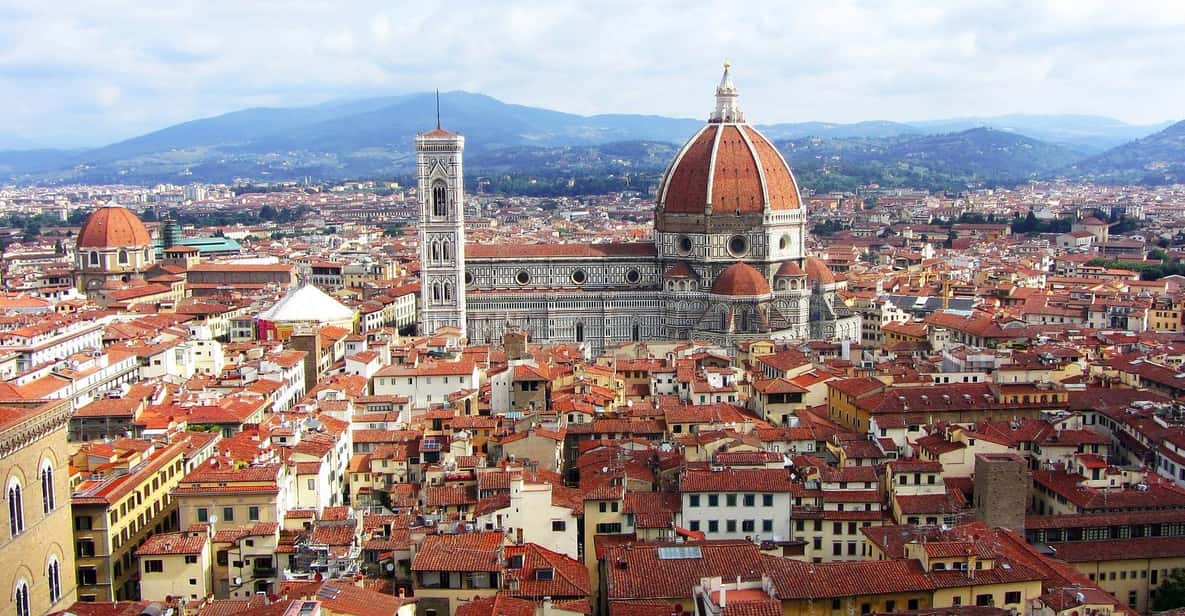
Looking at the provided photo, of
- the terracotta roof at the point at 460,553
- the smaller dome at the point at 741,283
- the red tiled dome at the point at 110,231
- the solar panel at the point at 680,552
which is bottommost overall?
the solar panel at the point at 680,552

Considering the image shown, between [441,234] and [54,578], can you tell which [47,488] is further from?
[441,234]

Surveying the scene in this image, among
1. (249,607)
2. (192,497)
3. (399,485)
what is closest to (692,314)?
(399,485)

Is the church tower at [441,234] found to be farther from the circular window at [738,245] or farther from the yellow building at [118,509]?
the yellow building at [118,509]

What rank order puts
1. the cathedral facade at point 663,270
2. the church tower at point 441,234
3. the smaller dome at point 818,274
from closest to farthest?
the cathedral facade at point 663,270, the church tower at point 441,234, the smaller dome at point 818,274

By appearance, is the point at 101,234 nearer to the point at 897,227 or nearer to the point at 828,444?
the point at 828,444

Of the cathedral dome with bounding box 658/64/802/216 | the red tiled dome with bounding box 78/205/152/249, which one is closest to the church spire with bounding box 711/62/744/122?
the cathedral dome with bounding box 658/64/802/216

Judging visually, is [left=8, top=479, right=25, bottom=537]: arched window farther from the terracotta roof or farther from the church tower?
the church tower

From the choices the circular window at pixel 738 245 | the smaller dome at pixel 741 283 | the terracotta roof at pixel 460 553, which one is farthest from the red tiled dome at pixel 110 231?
the terracotta roof at pixel 460 553
